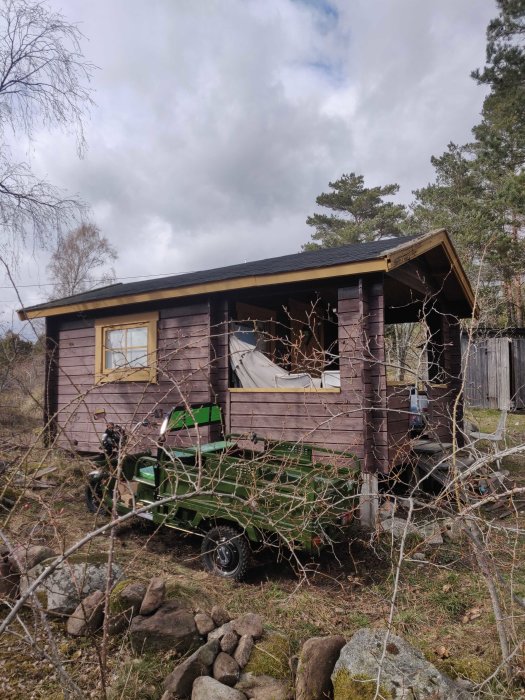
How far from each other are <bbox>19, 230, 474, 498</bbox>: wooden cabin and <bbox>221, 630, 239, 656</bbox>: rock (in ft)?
6.91

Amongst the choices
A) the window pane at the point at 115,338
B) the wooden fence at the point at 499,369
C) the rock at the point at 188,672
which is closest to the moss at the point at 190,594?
the rock at the point at 188,672

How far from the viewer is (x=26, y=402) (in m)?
15.4

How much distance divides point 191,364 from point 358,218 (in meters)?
26.0

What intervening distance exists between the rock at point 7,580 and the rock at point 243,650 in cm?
181

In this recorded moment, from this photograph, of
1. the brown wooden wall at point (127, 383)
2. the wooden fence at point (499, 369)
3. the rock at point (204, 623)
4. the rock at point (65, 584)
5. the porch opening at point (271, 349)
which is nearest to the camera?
the rock at point (204, 623)

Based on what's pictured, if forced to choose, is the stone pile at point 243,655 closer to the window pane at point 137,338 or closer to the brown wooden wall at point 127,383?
the brown wooden wall at point 127,383

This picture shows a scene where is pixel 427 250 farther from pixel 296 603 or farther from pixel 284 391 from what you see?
pixel 296 603

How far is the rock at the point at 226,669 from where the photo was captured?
2.87 m

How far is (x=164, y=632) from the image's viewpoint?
3178 mm

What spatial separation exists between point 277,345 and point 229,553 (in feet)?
20.2

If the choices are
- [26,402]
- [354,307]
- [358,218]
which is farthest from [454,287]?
[358,218]

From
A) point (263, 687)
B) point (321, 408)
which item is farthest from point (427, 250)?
point (263, 687)

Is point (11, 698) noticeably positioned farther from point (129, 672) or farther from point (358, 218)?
point (358, 218)

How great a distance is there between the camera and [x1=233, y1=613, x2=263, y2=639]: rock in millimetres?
3188
